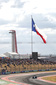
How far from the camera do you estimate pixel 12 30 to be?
10981 centimetres

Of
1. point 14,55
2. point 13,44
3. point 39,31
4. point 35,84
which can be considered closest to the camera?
point 35,84

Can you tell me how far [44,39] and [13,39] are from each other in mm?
53728

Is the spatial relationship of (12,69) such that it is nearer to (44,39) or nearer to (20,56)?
(44,39)

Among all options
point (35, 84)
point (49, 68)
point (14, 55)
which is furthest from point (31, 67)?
point (35, 84)

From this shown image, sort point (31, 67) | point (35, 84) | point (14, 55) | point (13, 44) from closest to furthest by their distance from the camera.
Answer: point (35, 84), point (31, 67), point (14, 55), point (13, 44)

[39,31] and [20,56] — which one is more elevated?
[39,31]

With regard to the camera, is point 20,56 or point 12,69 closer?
point 12,69

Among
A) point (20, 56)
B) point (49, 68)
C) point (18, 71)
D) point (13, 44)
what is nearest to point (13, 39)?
point (13, 44)

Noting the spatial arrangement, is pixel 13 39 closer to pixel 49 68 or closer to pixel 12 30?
pixel 12 30

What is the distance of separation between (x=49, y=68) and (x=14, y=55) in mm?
26880

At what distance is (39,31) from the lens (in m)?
60.5

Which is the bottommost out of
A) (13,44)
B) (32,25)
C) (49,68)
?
(49,68)

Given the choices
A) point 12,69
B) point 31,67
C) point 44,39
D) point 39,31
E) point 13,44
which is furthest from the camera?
point 13,44

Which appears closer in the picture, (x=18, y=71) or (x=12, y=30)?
(x=18, y=71)
